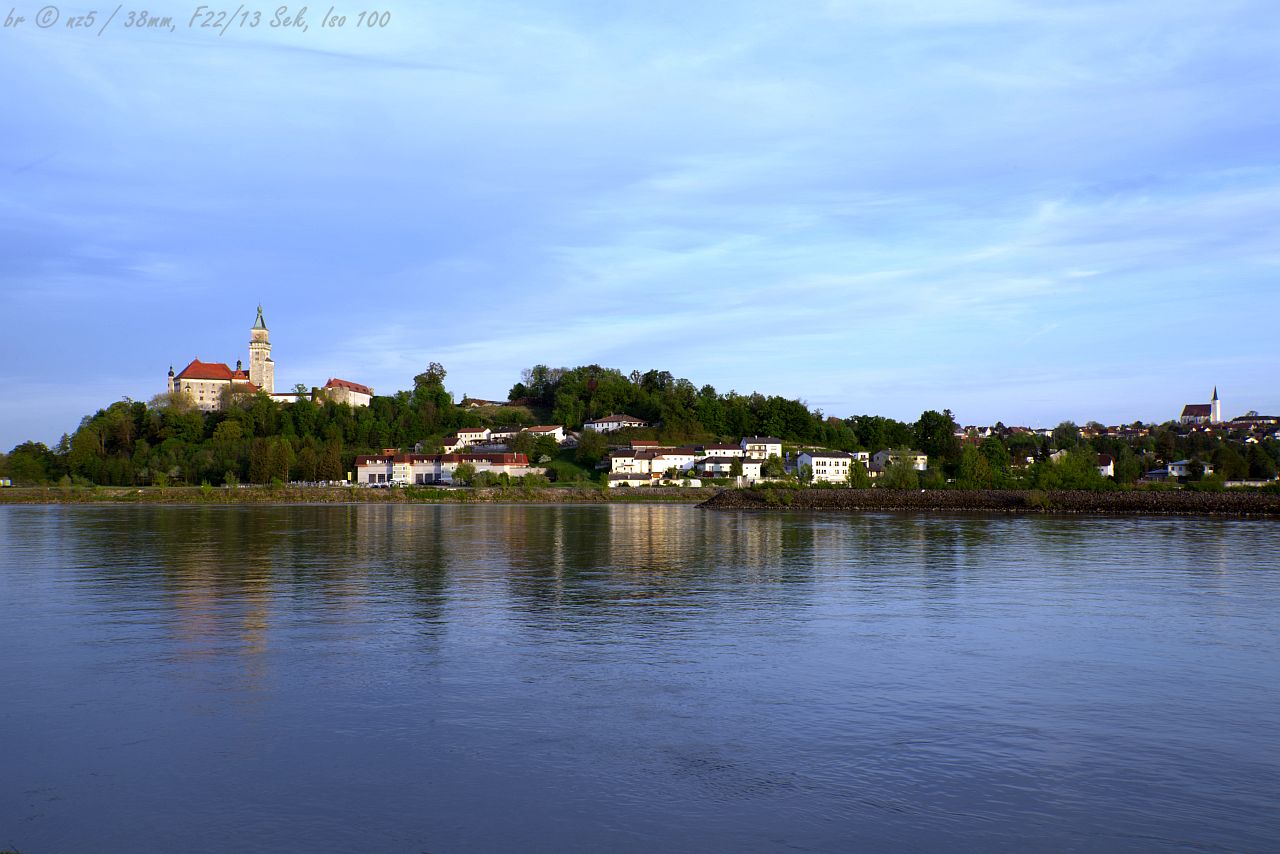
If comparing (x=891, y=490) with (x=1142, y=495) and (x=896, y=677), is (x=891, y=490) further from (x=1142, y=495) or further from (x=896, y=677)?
(x=896, y=677)

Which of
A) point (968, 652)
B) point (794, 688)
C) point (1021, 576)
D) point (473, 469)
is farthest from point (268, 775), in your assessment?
point (473, 469)

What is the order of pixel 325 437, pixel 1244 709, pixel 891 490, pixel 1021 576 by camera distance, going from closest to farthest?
pixel 1244 709, pixel 1021 576, pixel 891 490, pixel 325 437

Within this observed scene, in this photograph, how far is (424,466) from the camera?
126 meters

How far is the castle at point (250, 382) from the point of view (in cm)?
15150

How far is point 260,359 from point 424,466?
54.3 metres

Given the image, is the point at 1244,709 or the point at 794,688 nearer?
the point at 1244,709

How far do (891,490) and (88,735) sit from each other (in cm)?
7739

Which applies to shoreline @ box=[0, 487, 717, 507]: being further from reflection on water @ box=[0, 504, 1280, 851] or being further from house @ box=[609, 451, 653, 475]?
reflection on water @ box=[0, 504, 1280, 851]

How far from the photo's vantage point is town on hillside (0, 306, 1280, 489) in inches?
4264

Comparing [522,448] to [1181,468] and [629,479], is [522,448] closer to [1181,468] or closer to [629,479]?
[629,479]

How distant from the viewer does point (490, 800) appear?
29.3 ft

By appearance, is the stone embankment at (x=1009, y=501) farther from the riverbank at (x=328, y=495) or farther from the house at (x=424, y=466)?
the house at (x=424, y=466)

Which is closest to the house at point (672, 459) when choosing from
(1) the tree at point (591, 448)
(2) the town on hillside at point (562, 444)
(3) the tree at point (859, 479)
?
(2) the town on hillside at point (562, 444)

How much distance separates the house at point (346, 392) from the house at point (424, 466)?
3008 cm
